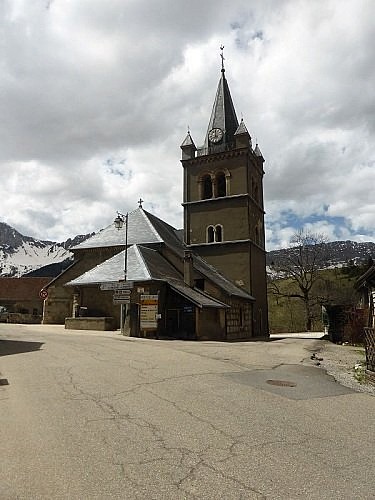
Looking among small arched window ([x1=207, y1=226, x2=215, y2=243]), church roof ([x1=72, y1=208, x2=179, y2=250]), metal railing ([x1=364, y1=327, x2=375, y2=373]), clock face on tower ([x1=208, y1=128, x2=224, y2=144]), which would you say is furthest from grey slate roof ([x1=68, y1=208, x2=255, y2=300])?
metal railing ([x1=364, y1=327, x2=375, y2=373])

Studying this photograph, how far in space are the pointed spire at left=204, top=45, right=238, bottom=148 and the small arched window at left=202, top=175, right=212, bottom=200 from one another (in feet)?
11.8

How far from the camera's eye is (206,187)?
4334 cm

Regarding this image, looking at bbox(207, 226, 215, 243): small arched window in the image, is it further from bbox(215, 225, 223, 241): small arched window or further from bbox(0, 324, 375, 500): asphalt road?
bbox(0, 324, 375, 500): asphalt road

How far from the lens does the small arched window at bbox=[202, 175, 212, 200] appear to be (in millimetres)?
43000

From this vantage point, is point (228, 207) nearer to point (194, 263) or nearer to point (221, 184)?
point (221, 184)

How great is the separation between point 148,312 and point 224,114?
29010 mm

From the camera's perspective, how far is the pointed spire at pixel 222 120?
145 ft

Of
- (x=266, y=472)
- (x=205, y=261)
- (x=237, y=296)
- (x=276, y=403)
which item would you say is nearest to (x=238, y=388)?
(x=276, y=403)

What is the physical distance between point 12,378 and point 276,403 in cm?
584

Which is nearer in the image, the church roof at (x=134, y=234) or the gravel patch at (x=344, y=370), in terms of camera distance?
the gravel patch at (x=344, y=370)

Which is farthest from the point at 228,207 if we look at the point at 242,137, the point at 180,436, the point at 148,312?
the point at 180,436

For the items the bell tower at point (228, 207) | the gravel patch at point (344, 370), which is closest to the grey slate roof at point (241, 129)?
the bell tower at point (228, 207)

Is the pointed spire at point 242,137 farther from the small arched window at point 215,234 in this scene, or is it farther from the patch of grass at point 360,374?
the patch of grass at point 360,374

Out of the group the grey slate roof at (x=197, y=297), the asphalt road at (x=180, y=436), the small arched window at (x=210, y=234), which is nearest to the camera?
the asphalt road at (x=180, y=436)
